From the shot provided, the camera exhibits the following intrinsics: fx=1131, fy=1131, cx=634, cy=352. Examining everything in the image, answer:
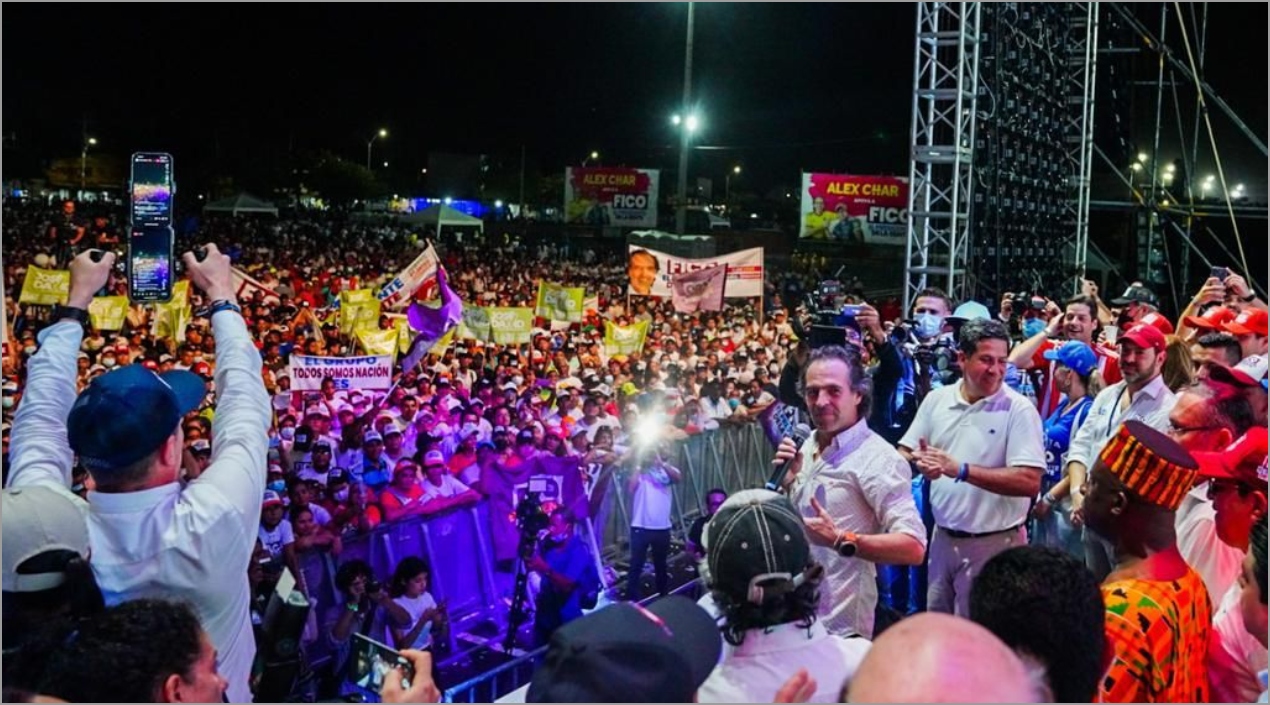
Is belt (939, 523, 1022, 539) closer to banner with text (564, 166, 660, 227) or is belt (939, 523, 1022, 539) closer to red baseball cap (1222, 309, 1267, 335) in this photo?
red baseball cap (1222, 309, 1267, 335)

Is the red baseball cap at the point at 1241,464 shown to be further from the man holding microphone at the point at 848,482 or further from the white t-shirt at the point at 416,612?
the white t-shirt at the point at 416,612

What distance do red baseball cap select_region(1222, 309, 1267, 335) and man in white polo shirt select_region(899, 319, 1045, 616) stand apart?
74.3 inches

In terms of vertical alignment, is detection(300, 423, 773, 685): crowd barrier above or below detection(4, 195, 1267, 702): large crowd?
below

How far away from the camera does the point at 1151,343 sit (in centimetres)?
517

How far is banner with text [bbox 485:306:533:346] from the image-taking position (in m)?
13.6

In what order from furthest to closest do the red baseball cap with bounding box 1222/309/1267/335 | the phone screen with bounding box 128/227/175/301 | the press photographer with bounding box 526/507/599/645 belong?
the press photographer with bounding box 526/507/599/645, the red baseball cap with bounding box 1222/309/1267/335, the phone screen with bounding box 128/227/175/301

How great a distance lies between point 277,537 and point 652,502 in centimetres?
277

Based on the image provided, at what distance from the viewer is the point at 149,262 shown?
3451 millimetres

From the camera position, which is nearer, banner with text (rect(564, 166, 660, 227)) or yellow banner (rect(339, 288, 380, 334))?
yellow banner (rect(339, 288, 380, 334))

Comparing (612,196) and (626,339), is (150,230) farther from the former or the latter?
(612,196)

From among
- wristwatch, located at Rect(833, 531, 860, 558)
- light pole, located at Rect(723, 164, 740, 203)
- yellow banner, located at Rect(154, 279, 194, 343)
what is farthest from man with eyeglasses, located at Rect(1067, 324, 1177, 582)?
light pole, located at Rect(723, 164, 740, 203)

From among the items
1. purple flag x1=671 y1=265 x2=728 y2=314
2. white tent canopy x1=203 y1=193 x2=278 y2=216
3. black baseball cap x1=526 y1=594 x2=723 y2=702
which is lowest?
black baseball cap x1=526 y1=594 x2=723 y2=702

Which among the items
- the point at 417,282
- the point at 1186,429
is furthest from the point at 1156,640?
the point at 417,282

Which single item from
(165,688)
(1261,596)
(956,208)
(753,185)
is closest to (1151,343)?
(1261,596)
